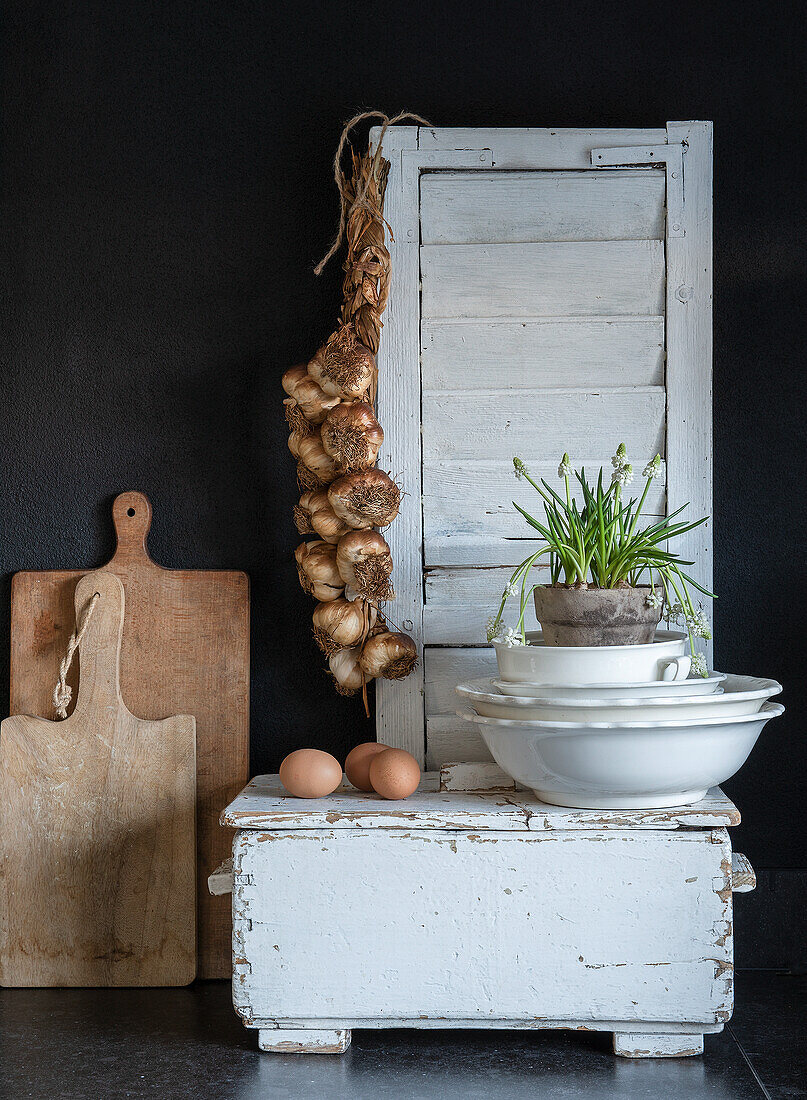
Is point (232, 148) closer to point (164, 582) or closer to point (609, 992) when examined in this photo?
point (164, 582)

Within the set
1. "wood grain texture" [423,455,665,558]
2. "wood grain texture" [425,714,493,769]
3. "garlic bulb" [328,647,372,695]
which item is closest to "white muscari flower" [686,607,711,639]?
"wood grain texture" [423,455,665,558]

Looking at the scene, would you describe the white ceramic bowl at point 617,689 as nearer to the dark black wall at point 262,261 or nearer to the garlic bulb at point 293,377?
the dark black wall at point 262,261

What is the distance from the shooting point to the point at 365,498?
1.82 meters

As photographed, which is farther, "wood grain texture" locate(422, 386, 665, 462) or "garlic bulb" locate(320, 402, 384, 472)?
"wood grain texture" locate(422, 386, 665, 462)

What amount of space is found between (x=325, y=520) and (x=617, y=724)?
680mm

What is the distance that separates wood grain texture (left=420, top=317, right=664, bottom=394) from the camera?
200cm

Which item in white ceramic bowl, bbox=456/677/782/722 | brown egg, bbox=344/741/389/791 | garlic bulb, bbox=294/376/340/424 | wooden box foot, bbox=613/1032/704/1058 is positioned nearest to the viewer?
white ceramic bowl, bbox=456/677/782/722

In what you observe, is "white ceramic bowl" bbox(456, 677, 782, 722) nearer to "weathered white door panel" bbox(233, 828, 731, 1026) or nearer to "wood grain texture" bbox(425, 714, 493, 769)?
"weathered white door panel" bbox(233, 828, 731, 1026)

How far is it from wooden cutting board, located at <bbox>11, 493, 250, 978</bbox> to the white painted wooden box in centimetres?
39

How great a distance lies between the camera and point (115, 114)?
2.09 metres

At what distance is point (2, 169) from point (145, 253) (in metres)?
0.36

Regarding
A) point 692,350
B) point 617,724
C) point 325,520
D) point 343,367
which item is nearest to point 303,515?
point 325,520

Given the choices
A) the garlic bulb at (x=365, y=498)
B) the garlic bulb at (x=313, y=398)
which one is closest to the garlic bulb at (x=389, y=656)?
the garlic bulb at (x=365, y=498)

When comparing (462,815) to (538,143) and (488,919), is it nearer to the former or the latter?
(488,919)
